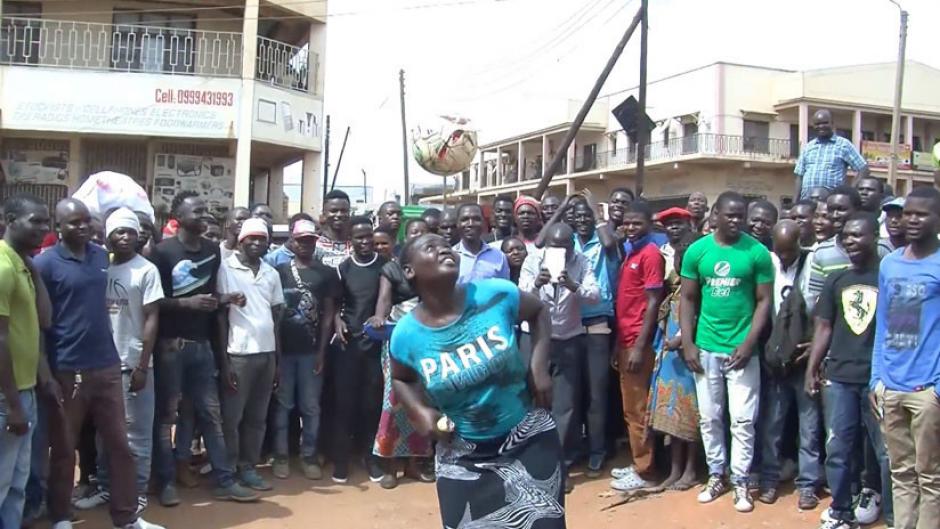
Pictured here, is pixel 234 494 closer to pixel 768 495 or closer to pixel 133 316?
pixel 133 316

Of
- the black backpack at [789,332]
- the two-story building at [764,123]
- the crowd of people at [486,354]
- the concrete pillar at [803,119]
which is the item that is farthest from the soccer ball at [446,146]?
the concrete pillar at [803,119]

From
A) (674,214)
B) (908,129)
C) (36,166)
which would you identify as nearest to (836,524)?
(674,214)

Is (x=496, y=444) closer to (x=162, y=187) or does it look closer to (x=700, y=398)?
(x=700, y=398)

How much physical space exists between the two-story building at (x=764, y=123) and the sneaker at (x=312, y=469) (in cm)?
2812

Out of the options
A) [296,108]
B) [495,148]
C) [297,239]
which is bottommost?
[297,239]

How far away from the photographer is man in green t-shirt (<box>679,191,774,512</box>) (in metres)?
5.60

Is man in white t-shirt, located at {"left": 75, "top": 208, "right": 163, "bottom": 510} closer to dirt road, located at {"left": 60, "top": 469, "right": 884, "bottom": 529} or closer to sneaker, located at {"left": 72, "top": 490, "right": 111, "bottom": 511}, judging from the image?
sneaker, located at {"left": 72, "top": 490, "right": 111, "bottom": 511}

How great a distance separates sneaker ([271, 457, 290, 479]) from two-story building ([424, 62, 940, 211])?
28230mm

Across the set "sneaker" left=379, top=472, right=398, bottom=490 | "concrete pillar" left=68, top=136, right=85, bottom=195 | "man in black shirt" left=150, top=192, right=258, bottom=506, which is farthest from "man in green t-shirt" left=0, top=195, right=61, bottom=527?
"concrete pillar" left=68, top=136, right=85, bottom=195

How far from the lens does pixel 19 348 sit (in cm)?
443

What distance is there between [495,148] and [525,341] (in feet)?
151

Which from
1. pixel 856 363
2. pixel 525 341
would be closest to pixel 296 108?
pixel 525 341

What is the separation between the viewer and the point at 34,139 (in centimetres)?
1641

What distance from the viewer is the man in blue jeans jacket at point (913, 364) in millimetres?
4320
